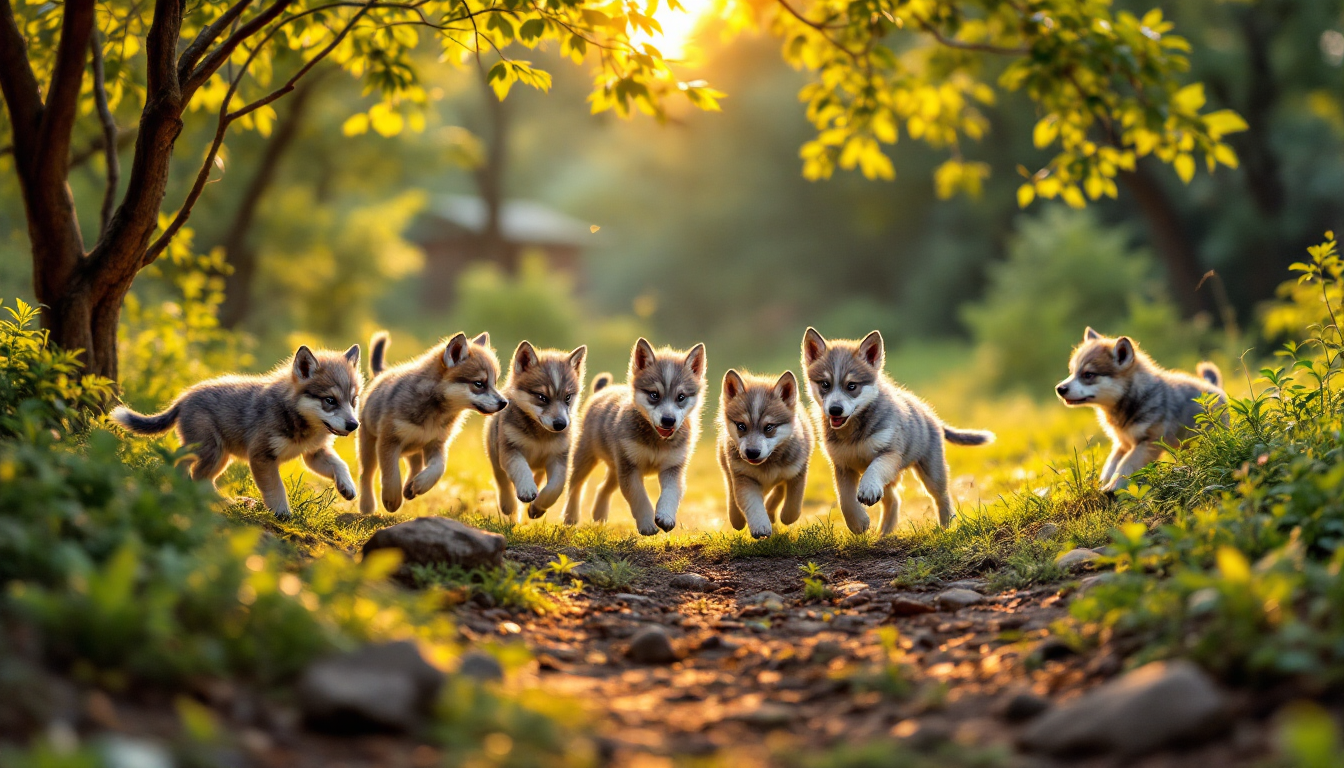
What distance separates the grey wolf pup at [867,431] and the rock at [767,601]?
4.27ft

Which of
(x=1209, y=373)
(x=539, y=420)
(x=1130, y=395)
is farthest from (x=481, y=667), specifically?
(x=1209, y=373)

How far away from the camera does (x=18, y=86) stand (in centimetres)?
655

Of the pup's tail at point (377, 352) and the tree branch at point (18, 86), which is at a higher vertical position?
the tree branch at point (18, 86)

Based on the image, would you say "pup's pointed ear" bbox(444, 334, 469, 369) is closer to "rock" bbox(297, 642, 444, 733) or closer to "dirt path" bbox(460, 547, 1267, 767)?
"dirt path" bbox(460, 547, 1267, 767)

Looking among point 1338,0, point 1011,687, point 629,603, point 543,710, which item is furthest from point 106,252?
point 1338,0

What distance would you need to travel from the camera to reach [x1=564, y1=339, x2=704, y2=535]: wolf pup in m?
7.19

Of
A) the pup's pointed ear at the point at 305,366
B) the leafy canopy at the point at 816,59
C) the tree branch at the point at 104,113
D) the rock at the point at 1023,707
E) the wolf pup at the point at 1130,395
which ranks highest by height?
the leafy canopy at the point at 816,59

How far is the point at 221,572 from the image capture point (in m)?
3.21

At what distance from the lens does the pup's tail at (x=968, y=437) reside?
7939 millimetres

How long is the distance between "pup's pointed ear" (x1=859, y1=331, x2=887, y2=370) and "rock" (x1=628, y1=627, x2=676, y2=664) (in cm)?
371

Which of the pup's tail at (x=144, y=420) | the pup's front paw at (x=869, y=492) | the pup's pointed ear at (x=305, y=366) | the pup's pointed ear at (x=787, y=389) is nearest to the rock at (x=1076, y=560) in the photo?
the pup's front paw at (x=869, y=492)

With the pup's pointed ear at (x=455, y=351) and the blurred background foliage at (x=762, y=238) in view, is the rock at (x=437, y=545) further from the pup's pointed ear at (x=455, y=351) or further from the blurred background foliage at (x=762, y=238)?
the blurred background foliage at (x=762, y=238)

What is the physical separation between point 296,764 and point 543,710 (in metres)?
0.69

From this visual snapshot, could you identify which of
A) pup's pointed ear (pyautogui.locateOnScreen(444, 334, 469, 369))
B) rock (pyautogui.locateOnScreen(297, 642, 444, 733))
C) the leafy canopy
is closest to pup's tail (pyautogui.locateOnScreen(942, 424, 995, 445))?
the leafy canopy
